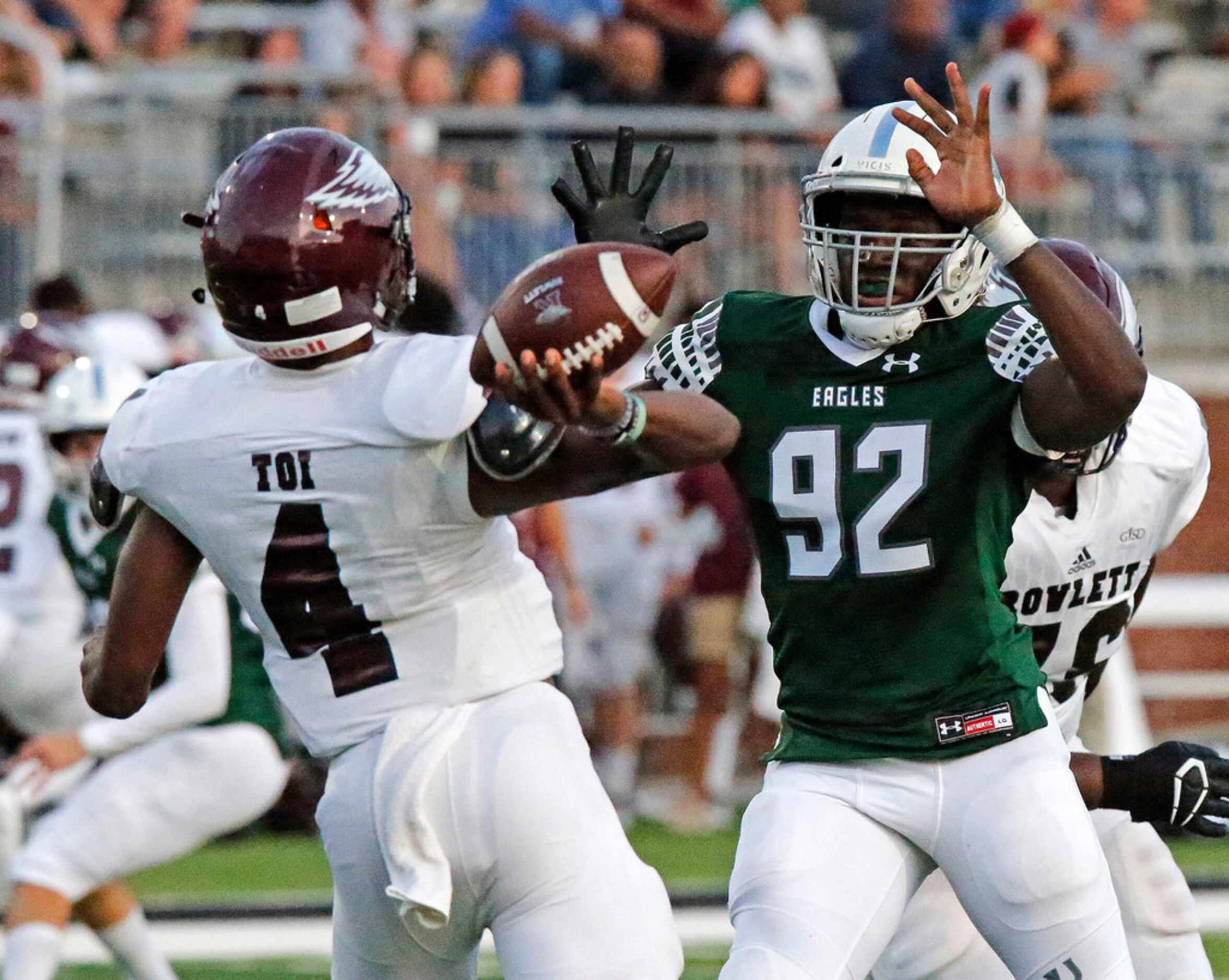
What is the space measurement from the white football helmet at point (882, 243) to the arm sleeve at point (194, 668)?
2.13 metres

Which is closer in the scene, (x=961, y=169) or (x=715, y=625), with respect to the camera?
(x=961, y=169)

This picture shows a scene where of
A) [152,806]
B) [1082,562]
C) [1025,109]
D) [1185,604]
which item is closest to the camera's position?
[1082,562]

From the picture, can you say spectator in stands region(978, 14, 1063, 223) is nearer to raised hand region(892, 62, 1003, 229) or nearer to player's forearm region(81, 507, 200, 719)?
raised hand region(892, 62, 1003, 229)

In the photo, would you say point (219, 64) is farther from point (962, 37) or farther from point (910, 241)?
point (910, 241)

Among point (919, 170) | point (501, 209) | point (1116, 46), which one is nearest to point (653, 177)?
point (919, 170)

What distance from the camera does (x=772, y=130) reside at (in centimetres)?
995

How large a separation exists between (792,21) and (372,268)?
797cm

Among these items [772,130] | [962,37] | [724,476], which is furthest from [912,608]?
[962,37]

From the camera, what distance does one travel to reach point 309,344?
3.02 metres

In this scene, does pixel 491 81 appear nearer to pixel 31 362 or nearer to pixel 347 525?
pixel 31 362

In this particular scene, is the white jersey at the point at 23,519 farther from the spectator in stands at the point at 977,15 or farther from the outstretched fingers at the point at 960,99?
the spectator in stands at the point at 977,15

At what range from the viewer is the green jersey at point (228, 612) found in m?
5.46

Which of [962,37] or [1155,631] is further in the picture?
[962,37]

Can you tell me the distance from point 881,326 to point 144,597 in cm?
122
